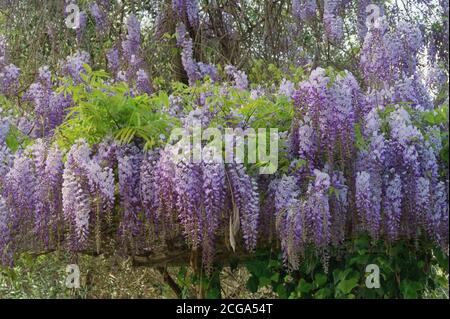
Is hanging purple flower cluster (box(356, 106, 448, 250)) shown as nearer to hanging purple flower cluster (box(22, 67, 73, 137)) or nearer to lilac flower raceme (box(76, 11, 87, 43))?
hanging purple flower cluster (box(22, 67, 73, 137))

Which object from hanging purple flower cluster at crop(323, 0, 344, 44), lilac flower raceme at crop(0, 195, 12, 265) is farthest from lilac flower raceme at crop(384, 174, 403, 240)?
hanging purple flower cluster at crop(323, 0, 344, 44)

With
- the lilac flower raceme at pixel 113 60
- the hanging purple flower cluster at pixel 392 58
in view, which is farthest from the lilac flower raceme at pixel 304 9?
the lilac flower raceme at pixel 113 60

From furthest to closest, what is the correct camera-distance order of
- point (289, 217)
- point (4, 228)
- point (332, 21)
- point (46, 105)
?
point (332, 21) < point (46, 105) < point (4, 228) < point (289, 217)

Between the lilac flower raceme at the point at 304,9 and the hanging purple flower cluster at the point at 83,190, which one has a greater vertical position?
the lilac flower raceme at the point at 304,9

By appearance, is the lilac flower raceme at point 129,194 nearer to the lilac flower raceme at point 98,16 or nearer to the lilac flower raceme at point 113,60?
the lilac flower raceme at point 113,60

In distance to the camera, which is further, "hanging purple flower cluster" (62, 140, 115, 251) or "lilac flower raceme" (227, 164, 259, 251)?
"hanging purple flower cluster" (62, 140, 115, 251)

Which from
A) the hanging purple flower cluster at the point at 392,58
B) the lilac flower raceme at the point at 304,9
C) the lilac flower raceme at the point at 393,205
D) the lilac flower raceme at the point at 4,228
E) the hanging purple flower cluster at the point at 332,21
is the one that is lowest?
the lilac flower raceme at the point at 4,228

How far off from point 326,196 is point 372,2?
223cm

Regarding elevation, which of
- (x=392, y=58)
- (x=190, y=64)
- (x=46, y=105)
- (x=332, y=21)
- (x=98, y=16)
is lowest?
(x=46, y=105)

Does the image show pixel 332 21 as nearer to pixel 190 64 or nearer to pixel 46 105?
pixel 190 64

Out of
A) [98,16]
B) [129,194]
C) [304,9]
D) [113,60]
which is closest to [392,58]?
[304,9]

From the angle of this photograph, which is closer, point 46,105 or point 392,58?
point 392,58
